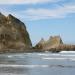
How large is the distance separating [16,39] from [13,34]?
1.98 m

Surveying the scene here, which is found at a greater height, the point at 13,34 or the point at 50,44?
the point at 13,34

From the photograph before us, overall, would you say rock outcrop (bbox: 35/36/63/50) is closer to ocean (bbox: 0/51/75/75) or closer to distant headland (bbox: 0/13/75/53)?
distant headland (bbox: 0/13/75/53)

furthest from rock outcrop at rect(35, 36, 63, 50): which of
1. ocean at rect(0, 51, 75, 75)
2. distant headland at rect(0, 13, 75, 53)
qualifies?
ocean at rect(0, 51, 75, 75)

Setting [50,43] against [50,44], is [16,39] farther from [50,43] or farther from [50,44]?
[50,43]

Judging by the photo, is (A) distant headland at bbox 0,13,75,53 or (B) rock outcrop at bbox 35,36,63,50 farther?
(B) rock outcrop at bbox 35,36,63,50

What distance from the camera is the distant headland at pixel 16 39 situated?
127 meters

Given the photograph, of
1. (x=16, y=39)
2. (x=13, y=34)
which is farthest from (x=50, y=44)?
(x=13, y=34)

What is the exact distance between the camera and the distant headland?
416 ft

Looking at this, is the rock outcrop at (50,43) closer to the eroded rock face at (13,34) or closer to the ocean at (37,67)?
the eroded rock face at (13,34)

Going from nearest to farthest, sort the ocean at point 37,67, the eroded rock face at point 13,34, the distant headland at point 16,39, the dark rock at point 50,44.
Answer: the ocean at point 37,67, the distant headland at point 16,39, the eroded rock face at point 13,34, the dark rock at point 50,44

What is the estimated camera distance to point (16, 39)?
129 metres

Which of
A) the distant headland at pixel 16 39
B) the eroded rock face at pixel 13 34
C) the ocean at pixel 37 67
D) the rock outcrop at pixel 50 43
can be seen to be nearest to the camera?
the ocean at pixel 37 67

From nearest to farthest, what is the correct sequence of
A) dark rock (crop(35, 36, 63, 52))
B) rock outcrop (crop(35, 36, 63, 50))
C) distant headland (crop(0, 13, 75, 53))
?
distant headland (crop(0, 13, 75, 53))
dark rock (crop(35, 36, 63, 52))
rock outcrop (crop(35, 36, 63, 50))

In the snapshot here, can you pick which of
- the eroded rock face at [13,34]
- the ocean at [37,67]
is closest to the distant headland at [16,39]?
the eroded rock face at [13,34]
